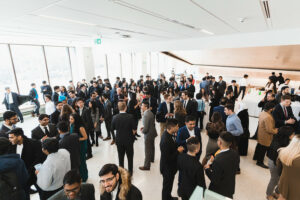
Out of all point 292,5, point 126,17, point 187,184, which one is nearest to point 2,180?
point 187,184

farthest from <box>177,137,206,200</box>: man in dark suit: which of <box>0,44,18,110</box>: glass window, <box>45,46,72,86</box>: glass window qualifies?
<box>45,46,72,86</box>: glass window

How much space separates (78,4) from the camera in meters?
2.41

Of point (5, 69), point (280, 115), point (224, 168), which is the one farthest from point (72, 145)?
point (5, 69)

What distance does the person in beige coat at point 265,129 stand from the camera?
132 inches

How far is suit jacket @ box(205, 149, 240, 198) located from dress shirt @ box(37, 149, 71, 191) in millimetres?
1995

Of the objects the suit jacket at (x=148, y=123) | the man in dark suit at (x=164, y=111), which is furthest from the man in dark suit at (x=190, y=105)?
the suit jacket at (x=148, y=123)

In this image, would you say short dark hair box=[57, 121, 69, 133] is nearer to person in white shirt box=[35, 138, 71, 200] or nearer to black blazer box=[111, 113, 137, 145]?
person in white shirt box=[35, 138, 71, 200]

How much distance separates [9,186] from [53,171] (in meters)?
0.56

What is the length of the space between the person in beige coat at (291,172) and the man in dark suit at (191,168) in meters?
0.97

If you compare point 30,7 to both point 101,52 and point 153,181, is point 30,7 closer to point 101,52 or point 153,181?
point 153,181

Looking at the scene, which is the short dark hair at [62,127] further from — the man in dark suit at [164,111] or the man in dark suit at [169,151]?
the man in dark suit at [164,111]

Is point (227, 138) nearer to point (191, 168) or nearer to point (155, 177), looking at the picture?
point (191, 168)

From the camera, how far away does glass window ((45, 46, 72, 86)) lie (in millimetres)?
8881

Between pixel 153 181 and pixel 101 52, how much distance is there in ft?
30.7
